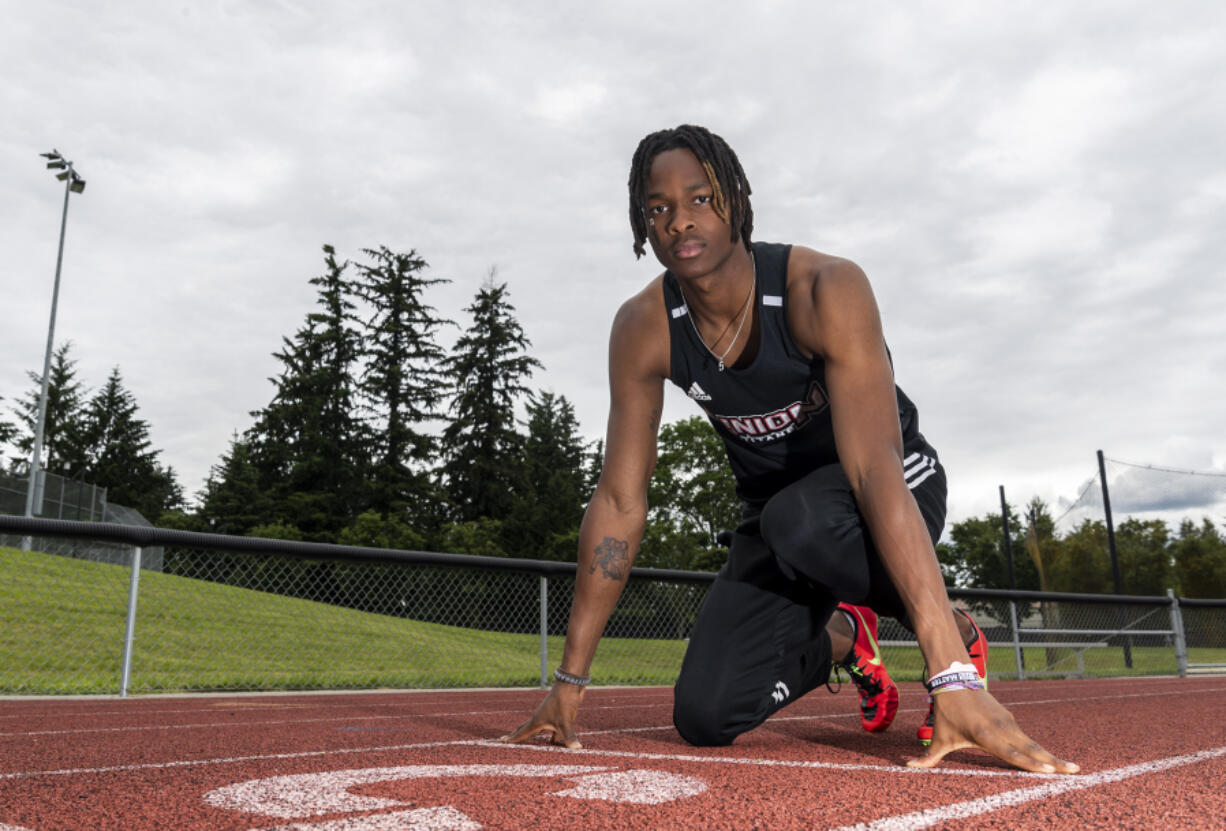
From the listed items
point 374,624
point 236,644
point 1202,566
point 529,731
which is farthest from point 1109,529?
point 529,731

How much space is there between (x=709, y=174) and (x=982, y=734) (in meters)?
1.70

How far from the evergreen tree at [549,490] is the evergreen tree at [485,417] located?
100 cm

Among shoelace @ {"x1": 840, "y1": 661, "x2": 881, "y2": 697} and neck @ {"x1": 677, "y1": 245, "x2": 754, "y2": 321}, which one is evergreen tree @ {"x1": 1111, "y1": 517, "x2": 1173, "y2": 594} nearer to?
shoelace @ {"x1": 840, "y1": 661, "x2": 881, "y2": 697}

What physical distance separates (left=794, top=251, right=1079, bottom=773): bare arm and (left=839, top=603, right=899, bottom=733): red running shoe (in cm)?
107

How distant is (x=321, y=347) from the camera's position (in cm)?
4431

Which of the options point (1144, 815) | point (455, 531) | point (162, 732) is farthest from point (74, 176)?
point (1144, 815)

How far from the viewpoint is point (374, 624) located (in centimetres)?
1166

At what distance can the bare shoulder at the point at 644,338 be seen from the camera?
3145mm

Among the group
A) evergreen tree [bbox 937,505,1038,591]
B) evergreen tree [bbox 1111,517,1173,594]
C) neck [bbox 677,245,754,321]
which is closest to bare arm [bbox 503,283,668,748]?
neck [bbox 677,245,754,321]

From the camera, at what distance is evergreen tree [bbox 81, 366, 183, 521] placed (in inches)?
2224

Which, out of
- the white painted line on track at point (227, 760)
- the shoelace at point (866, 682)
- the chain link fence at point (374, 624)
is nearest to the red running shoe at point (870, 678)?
the shoelace at point (866, 682)

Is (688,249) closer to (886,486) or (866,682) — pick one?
(886,486)

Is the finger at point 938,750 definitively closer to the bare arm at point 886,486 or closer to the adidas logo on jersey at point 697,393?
the bare arm at point 886,486

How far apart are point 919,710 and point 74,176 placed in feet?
81.1
